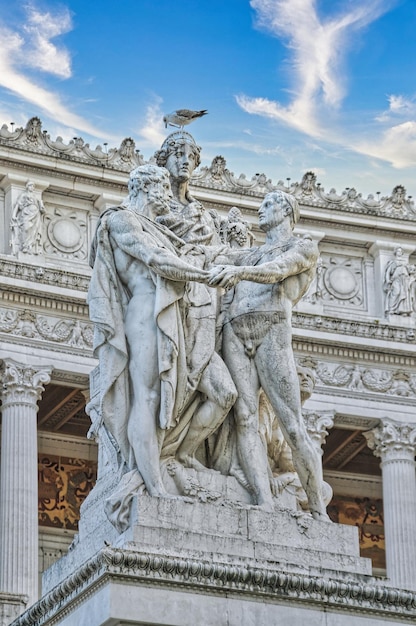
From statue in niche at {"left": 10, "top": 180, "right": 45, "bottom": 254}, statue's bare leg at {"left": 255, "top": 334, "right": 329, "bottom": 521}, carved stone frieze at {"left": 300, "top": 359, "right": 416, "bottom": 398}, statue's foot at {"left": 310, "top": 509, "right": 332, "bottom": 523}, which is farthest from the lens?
carved stone frieze at {"left": 300, "top": 359, "right": 416, "bottom": 398}

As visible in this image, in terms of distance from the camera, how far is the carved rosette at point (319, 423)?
46094 mm

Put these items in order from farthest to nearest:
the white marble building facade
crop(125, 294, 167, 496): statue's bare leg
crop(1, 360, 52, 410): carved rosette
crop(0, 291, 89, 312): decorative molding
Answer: crop(0, 291, 89, 312): decorative molding
the white marble building facade
crop(1, 360, 52, 410): carved rosette
crop(125, 294, 167, 496): statue's bare leg

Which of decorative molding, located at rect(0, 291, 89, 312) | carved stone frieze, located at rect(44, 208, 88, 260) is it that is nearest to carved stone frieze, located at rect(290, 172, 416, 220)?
carved stone frieze, located at rect(44, 208, 88, 260)

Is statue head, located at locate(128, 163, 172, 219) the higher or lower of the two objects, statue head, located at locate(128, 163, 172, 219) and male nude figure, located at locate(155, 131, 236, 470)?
the higher

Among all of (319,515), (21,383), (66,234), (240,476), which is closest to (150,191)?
(240,476)

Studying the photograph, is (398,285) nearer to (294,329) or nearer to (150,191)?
(294,329)

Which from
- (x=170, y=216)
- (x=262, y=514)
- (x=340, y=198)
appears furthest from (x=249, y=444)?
(x=340, y=198)

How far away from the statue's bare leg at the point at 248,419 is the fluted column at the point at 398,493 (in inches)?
1154

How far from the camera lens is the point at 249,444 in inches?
613

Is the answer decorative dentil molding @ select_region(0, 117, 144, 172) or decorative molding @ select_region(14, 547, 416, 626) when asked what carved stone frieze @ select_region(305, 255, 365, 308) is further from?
decorative molding @ select_region(14, 547, 416, 626)

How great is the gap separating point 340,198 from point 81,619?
36368 millimetres

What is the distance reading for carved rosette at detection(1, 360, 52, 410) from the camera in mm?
43844

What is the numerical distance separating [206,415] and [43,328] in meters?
29.6

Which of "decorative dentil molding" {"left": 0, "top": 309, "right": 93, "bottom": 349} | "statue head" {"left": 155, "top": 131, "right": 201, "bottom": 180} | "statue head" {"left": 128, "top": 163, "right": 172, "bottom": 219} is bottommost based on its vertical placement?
"statue head" {"left": 128, "top": 163, "right": 172, "bottom": 219}
